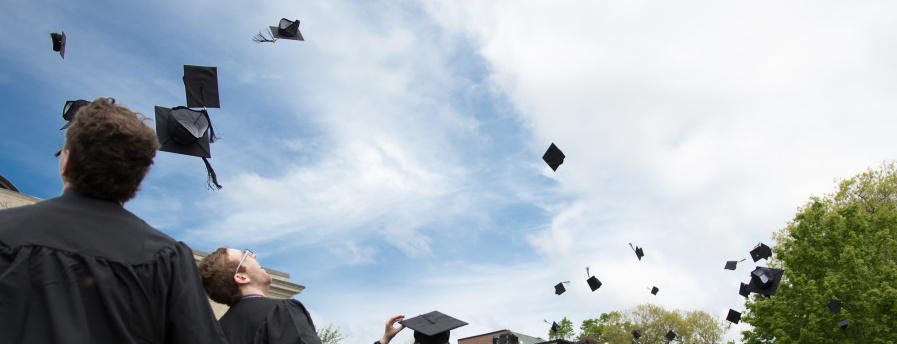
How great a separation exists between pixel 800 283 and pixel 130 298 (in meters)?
20.6

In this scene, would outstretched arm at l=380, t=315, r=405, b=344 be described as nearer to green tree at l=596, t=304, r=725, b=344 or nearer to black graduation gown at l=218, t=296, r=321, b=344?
black graduation gown at l=218, t=296, r=321, b=344

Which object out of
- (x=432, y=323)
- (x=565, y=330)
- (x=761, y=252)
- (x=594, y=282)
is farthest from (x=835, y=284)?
(x=565, y=330)

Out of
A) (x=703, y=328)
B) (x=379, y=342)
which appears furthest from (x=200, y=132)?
(x=703, y=328)

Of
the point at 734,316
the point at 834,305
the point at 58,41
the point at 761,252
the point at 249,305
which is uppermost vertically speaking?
the point at 761,252

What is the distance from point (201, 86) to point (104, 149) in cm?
473

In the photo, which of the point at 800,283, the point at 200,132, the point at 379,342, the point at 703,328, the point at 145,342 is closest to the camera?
the point at 145,342

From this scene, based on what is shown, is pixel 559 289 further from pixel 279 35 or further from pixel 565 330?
pixel 565 330

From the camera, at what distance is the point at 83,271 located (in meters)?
1.53

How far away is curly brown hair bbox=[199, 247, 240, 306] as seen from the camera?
293cm

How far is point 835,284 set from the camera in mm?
17641

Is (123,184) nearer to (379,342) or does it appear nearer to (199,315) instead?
(199,315)

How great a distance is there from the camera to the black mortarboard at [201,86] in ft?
19.5

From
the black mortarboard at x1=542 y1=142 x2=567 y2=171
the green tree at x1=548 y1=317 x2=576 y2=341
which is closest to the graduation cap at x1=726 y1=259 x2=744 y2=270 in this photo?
the black mortarboard at x1=542 y1=142 x2=567 y2=171

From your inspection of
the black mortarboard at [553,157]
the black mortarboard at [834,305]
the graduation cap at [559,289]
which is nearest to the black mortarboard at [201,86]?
the black mortarboard at [553,157]
